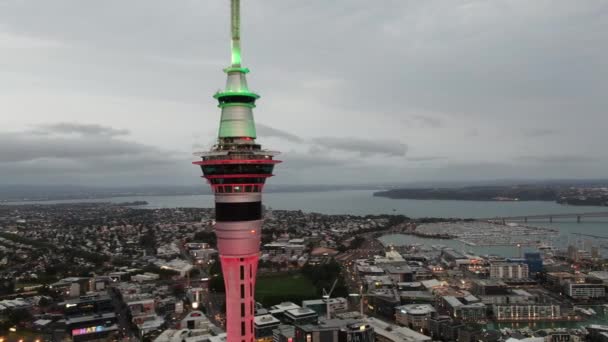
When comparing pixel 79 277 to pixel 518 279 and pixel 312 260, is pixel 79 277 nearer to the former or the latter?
pixel 312 260

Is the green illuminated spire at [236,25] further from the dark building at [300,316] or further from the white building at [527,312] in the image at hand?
the white building at [527,312]

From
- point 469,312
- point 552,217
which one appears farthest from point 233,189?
point 552,217

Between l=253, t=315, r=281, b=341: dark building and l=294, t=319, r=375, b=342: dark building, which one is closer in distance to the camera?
l=294, t=319, r=375, b=342: dark building

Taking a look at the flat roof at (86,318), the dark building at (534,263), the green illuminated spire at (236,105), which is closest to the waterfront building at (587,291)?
the dark building at (534,263)

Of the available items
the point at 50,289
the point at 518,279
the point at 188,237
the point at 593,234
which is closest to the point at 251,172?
the point at 50,289

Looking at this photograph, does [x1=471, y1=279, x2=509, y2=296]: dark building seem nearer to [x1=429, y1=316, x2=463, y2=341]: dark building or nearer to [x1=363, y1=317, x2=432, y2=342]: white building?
[x1=429, y1=316, x2=463, y2=341]: dark building

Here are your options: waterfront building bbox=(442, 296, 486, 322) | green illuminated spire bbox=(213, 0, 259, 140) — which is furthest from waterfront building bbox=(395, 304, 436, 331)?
green illuminated spire bbox=(213, 0, 259, 140)
